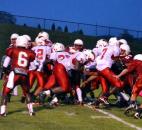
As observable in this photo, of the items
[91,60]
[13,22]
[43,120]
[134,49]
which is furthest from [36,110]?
[134,49]

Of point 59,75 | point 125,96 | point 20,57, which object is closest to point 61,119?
point 20,57

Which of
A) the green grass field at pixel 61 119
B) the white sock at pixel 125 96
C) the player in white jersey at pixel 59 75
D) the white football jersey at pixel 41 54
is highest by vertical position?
the white football jersey at pixel 41 54

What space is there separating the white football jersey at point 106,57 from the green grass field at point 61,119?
1057mm

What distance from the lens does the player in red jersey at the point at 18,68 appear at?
12602mm

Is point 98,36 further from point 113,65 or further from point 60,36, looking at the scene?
point 113,65

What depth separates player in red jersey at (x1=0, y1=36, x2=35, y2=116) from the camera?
41.3ft

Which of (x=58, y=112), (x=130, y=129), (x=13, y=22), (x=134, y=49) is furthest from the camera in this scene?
(x=134, y=49)

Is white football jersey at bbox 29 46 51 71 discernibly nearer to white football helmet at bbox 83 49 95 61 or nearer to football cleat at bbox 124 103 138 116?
white football helmet at bbox 83 49 95 61

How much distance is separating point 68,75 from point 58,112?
167 centimetres

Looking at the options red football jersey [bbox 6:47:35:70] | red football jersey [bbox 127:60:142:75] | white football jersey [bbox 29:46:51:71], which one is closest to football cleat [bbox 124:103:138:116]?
red football jersey [bbox 127:60:142:75]

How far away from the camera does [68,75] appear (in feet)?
49.8

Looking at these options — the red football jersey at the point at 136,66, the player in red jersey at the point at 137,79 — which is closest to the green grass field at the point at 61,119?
the player in red jersey at the point at 137,79

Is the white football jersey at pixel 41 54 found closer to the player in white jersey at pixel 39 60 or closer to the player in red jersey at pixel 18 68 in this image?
the player in white jersey at pixel 39 60

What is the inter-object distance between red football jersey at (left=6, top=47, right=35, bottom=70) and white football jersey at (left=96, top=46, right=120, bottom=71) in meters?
2.46
